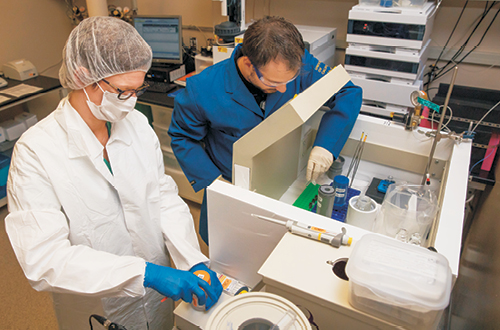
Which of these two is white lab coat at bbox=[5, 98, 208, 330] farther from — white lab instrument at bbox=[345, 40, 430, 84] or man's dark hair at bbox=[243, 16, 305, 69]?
white lab instrument at bbox=[345, 40, 430, 84]

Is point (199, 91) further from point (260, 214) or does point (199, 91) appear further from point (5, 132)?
point (5, 132)

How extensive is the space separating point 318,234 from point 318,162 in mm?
464

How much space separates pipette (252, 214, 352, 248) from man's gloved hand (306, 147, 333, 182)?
0.42 meters

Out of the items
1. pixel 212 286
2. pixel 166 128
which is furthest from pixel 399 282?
pixel 166 128

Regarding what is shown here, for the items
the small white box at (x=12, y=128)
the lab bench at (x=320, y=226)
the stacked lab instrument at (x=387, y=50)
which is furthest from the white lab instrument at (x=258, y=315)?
the small white box at (x=12, y=128)

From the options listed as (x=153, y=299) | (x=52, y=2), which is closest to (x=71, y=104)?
(x=153, y=299)

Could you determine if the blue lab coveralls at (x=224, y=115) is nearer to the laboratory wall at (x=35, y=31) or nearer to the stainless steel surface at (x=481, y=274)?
the stainless steel surface at (x=481, y=274)

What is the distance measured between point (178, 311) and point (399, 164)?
990 millimetres

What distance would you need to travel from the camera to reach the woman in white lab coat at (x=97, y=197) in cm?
85

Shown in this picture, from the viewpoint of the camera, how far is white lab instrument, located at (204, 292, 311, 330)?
60 centimetres

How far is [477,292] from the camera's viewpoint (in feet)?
4.24

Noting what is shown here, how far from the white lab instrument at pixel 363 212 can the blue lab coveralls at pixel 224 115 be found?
0.25 metres

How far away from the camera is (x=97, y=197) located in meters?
0.99

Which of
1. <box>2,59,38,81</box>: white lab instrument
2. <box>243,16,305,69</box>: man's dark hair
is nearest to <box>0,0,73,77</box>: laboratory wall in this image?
<box>2,59,38,81</box>: white lab instrument
